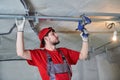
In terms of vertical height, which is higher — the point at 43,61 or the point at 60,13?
the point at 60,13

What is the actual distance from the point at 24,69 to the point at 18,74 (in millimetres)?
177

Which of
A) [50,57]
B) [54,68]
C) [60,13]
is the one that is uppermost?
[60,13]

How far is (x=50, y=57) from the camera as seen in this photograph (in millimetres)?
2301

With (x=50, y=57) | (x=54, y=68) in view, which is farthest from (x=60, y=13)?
(x=54, y=68)

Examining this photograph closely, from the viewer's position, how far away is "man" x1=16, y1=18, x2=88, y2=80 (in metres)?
2.16

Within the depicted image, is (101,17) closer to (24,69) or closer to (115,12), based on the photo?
(115,12)

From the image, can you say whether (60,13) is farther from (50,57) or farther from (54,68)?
(54,68)

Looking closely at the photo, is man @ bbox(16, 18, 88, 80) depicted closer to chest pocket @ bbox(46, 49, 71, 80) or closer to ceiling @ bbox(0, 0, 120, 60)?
chest pocket @ bbox(46, 49, 71, 80)

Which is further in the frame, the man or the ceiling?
the ceiling

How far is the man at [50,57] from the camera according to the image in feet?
7.09

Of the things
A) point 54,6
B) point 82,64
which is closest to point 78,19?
point 54,6

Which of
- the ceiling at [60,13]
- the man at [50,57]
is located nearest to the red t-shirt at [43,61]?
the man at [50,57]

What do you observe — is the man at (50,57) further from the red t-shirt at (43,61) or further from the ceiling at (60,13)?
the ceiling at (60,13)

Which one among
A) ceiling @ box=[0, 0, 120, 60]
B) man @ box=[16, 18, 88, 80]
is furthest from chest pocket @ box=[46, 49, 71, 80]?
ceiling @ box=[0, 0, 120, 60]
